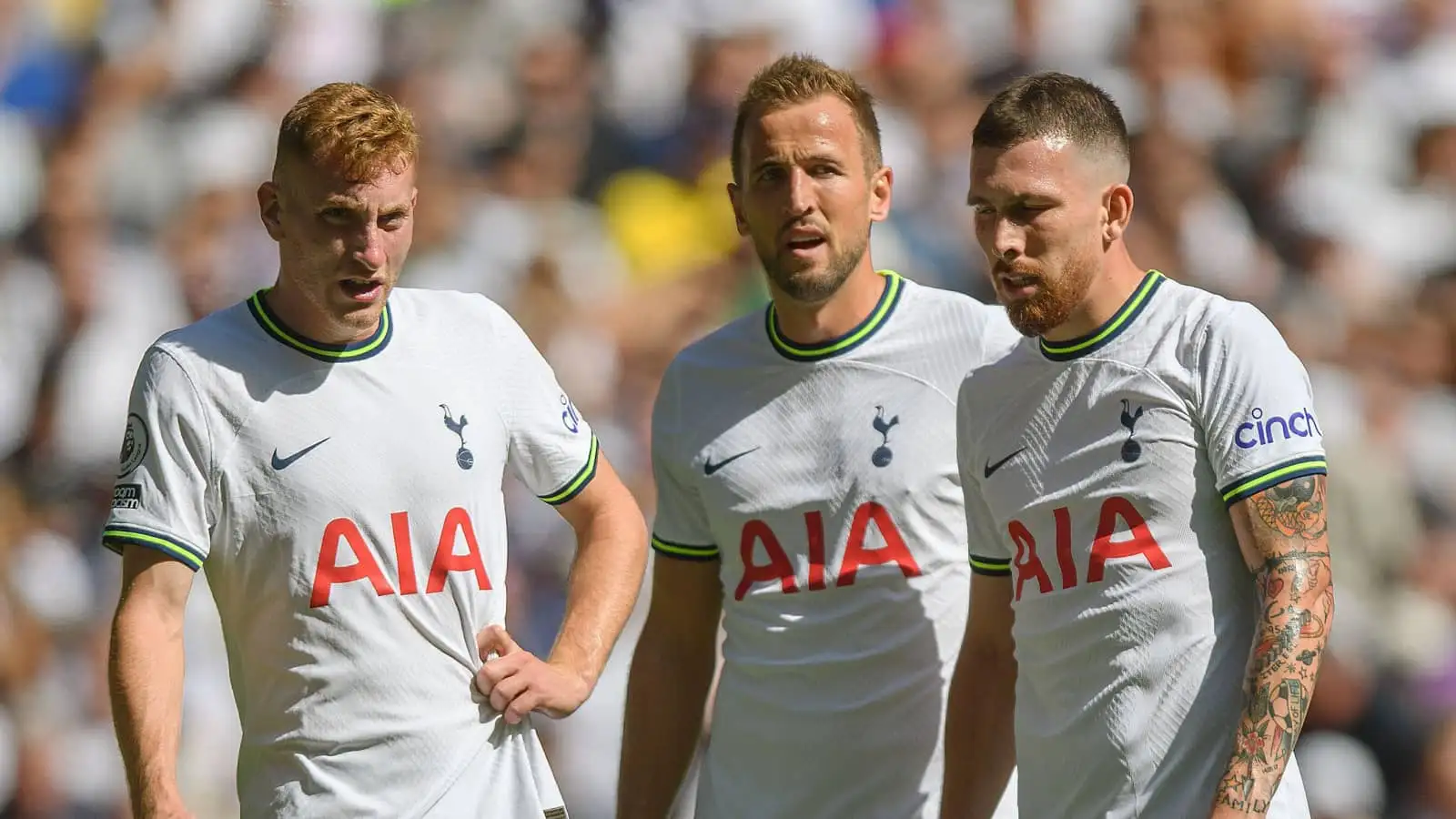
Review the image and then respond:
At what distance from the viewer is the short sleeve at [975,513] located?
4.46m

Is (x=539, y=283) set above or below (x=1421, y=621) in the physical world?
above

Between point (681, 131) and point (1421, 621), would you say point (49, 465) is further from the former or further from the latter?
point (1421, 621)

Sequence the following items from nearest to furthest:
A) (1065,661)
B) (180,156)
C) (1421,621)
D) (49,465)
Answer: (1065,661), (1421,621), (49,465), (180,156)

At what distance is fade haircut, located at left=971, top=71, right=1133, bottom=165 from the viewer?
418 centimetres

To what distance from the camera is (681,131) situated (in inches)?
396

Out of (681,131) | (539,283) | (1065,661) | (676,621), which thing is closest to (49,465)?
(539,283)

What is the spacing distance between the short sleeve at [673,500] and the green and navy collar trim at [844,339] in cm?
32

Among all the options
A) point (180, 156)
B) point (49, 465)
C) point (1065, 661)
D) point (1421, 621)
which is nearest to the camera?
point (1065, 661)

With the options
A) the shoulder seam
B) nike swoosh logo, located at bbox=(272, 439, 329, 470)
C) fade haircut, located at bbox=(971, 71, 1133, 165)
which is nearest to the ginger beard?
fade haircut, located at bbox=(971, 71, 1133, 165)

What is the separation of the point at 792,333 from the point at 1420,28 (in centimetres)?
688

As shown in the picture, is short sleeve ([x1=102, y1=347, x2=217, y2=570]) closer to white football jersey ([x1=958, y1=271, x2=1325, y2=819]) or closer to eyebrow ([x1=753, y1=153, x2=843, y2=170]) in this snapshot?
eyebrow ([x1=753, y1=153, x2=843, y2=170])

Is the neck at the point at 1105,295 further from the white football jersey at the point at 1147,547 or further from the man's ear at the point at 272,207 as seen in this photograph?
the man's ear at the point at 272,207

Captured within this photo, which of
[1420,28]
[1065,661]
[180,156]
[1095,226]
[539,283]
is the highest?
[1420,28]

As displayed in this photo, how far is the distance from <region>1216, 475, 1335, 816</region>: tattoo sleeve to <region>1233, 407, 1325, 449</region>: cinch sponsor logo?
0.10m
